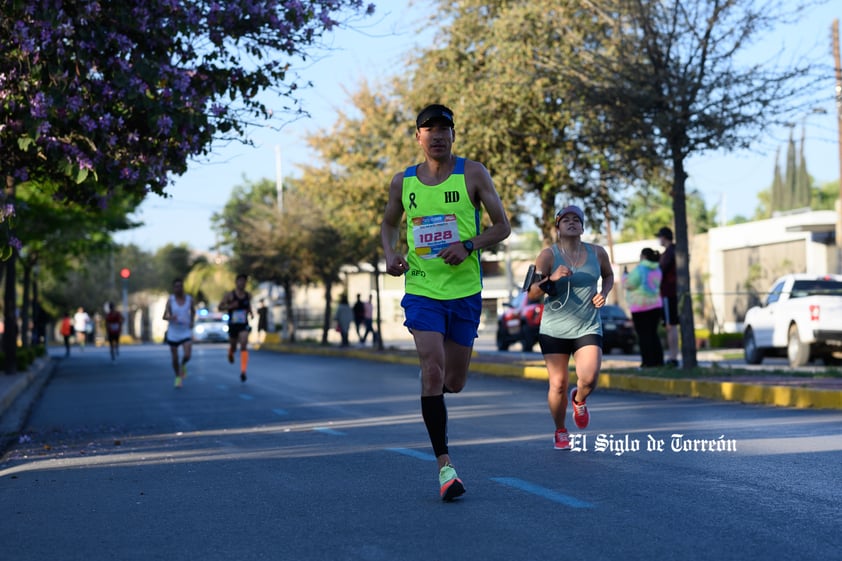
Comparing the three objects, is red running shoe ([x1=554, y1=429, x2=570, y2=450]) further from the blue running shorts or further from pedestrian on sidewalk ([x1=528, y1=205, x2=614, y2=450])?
the blue running shorts

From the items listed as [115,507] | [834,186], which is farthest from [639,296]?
[834,186]

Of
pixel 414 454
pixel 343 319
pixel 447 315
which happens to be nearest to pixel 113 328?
pixel 343 319

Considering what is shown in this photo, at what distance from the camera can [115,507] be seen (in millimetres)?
8062

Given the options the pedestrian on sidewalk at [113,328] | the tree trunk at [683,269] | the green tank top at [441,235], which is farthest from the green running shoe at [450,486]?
the pedestrian on sidewalk at [113,328]

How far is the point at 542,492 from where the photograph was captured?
7773 millimetres

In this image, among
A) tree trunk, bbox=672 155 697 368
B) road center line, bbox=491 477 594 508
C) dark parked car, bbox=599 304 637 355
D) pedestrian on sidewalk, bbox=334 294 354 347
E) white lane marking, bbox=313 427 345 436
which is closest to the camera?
road center line, bbox=491 477 594 508

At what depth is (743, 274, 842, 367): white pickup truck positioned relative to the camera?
21609 mm

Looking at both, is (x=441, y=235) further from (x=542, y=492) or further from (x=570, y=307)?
(x=570, y=307)

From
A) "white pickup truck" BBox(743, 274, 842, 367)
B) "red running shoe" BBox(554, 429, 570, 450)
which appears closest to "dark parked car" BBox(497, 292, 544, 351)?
"white pickup truck" BBox(743, 274, 842, 367)

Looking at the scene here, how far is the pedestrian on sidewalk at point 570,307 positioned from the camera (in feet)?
32.6

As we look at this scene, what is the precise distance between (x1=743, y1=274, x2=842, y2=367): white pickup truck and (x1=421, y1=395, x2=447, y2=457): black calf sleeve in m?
13.7

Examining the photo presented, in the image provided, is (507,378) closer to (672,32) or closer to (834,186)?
(672,32)

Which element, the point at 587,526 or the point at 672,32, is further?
the point at 672,32

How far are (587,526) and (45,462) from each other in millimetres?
5931
